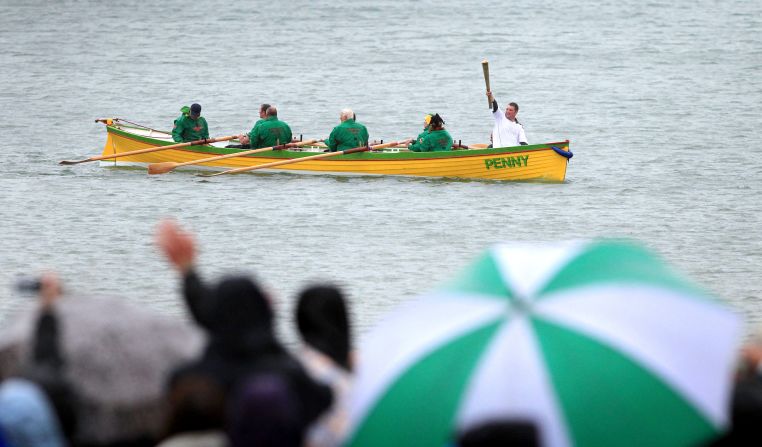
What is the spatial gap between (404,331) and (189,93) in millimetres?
33573

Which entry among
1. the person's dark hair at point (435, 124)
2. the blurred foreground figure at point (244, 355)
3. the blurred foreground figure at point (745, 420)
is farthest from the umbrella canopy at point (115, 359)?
the person's dark hair at point (435, 124)

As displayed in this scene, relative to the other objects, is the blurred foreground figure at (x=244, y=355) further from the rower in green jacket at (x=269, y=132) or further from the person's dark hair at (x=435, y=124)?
the rower in green jacket at (x=269, y=132)

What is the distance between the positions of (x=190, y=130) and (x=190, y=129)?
0.02 m

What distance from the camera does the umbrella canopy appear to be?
4934 mm

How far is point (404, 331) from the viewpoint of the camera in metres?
5.02

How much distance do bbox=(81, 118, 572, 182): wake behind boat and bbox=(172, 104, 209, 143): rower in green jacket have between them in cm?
20

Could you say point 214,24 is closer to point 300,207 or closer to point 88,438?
point 300,207

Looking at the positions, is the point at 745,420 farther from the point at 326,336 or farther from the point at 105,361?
the point at 105,361

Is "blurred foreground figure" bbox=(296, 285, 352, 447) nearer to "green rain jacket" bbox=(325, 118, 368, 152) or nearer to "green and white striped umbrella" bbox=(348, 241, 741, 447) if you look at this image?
"green and white striped umbrella" bbox=(348, 241, 741, 447)

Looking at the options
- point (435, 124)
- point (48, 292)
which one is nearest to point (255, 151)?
point (435, 124)

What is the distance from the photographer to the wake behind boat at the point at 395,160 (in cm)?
2127

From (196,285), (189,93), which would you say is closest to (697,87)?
(189,93)

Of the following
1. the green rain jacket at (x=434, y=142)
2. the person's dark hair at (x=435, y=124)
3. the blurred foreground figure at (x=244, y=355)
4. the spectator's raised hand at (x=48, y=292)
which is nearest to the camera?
the blurred foreground figure at (x=244, y=355)

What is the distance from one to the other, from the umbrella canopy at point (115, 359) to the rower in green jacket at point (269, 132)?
16828 millimetres
